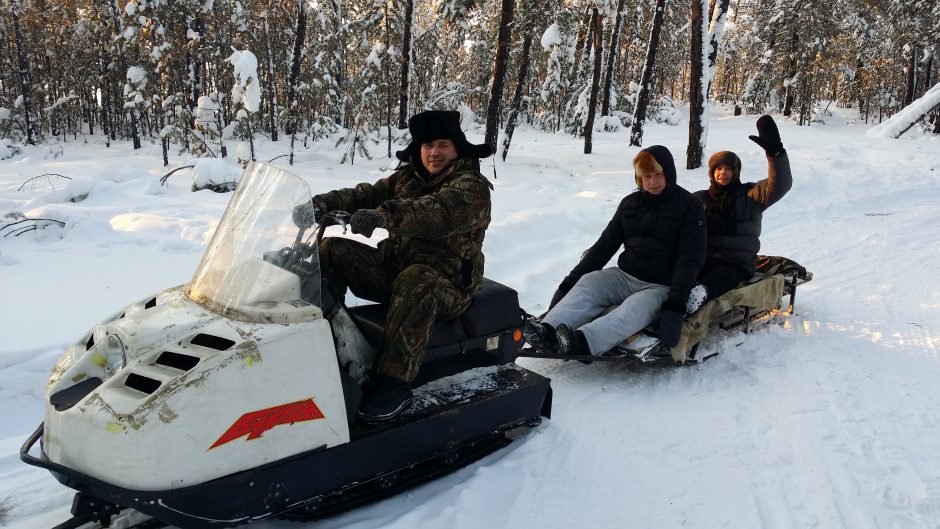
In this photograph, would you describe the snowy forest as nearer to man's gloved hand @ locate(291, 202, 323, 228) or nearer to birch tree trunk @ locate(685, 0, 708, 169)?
birch tree trunk @ locate(685, 0, 708, 169)

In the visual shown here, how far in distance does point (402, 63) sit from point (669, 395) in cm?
1499

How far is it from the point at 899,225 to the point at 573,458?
317 inches

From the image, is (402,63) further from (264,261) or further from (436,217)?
(264,261)

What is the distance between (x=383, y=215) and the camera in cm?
283

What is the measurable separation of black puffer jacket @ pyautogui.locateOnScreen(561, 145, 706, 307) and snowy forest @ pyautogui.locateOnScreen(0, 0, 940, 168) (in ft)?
29.8

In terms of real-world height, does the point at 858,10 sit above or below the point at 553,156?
above

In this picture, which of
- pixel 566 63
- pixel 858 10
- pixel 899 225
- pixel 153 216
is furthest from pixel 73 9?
pixel 858 10

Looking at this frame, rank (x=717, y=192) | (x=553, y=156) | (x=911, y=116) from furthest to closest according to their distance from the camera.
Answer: (x=553, y=156) → (x=911, y=116) → (x=717, y=192)

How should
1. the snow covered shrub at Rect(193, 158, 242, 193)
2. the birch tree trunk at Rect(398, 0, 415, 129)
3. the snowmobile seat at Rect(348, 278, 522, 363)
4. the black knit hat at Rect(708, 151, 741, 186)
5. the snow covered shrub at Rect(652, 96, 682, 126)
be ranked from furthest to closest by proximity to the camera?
the snow covered shrub at Rect(652, 96, 682, 126) < the birch tree trunk at Rect(398, 0, 415, 129) < the snow covered shrub at Rect(193, 158, 242, 193) < the black knit hat at Rect(708, 151, 741, 186) < the snowmobile seat at Rect(348, 278, 522, 363)

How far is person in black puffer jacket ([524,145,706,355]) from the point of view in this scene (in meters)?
4.32

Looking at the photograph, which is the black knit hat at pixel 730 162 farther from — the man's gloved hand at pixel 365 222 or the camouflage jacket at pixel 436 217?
the man's gloved hand at pixel 365 222

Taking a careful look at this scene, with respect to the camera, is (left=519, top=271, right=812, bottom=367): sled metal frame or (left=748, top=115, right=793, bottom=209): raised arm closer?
(left=519, top=271, right=812, bottom=367): sled metal frame

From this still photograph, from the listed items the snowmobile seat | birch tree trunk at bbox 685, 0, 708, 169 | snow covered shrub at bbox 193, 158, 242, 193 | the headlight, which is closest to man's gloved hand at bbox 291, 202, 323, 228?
the snowmobile seat

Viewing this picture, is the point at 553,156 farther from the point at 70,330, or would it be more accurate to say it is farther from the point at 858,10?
the point at 858,10
